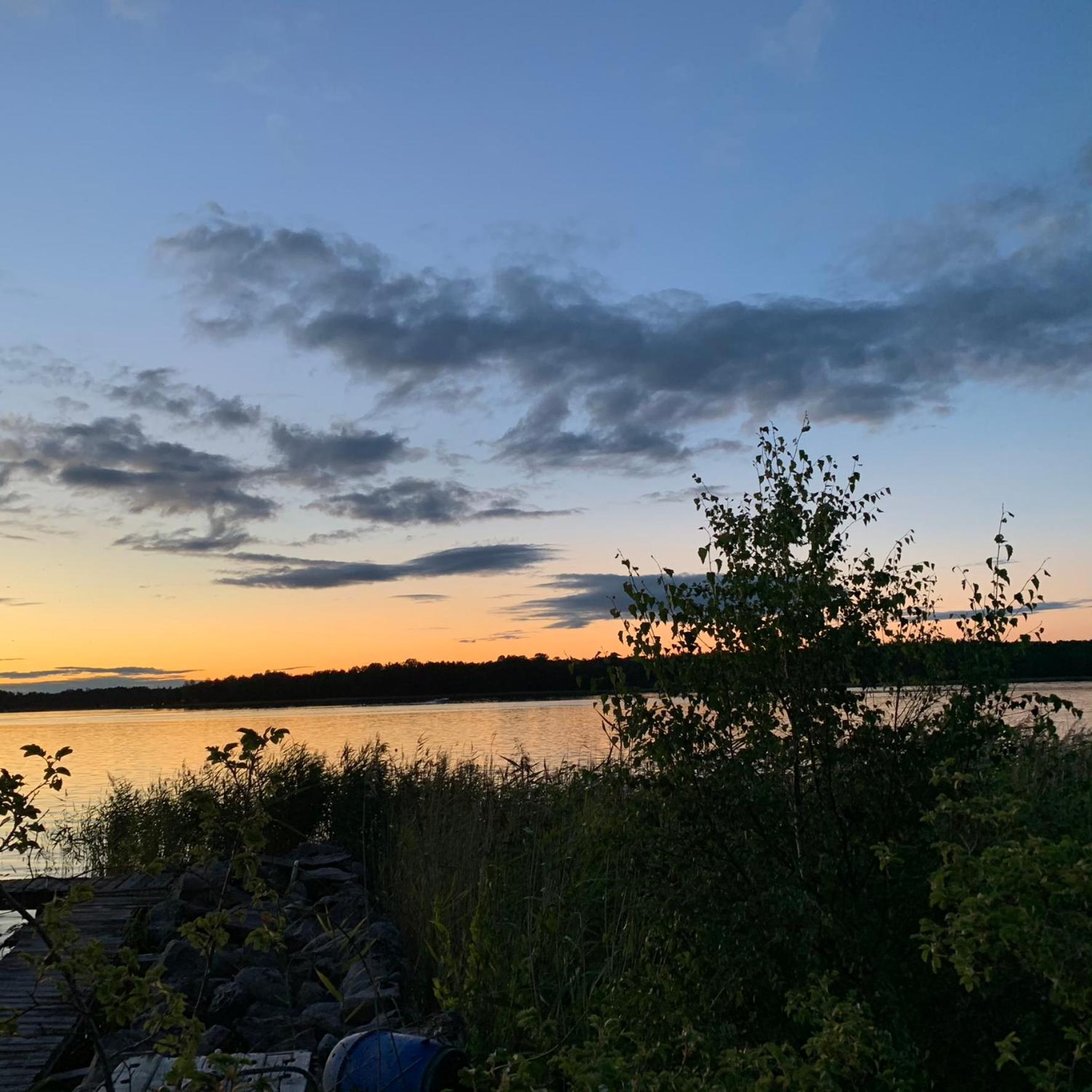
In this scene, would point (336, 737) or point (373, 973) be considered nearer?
point (373, 973)

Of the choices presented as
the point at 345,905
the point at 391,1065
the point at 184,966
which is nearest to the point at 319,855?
the point at 345,905

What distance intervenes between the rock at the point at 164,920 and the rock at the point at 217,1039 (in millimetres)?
2819

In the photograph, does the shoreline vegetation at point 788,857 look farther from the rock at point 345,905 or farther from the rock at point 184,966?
the rock at point 345,905

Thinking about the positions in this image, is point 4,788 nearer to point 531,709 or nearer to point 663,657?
point 663,657

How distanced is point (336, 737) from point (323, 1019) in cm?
3095

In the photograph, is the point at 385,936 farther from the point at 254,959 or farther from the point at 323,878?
the point at 323,878

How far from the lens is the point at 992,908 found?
3.39 metres

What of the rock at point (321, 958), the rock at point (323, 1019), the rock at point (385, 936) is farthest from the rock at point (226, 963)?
the rock at point (323, 1019)

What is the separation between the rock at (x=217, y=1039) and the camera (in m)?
6.43

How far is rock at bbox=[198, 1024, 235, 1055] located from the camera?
6.43m

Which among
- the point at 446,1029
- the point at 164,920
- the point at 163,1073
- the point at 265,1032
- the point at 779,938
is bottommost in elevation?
the point at 265,1032

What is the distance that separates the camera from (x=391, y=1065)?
16.7ft

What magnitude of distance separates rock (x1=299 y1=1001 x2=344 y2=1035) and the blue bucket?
1734 mm

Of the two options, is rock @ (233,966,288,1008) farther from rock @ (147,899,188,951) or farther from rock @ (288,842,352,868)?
rock @ (288,842,352,868)
